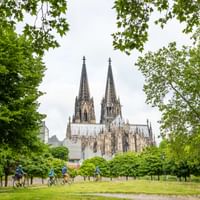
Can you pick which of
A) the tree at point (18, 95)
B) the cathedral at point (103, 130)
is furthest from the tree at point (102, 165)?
the tree at point (18, 95)

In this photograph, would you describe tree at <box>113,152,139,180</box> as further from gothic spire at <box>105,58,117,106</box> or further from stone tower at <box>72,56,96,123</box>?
gothic spire at <box>105,58,117,106</box>

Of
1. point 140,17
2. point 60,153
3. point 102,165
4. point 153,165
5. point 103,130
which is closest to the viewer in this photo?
point 140,17

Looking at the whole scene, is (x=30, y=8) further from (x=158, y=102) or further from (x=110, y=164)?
(x=110, y=164)

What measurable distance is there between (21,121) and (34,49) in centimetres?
1558

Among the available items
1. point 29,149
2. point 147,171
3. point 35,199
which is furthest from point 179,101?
point 147,171

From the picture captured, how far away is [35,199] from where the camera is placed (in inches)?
719

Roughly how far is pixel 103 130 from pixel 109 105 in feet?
65.6

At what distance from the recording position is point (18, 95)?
82.4ft

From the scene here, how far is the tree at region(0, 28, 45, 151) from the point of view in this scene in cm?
2412

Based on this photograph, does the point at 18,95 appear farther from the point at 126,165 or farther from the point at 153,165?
the point at 126,165

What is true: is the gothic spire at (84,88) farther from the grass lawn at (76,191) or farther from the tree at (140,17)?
the tree at (140,17)

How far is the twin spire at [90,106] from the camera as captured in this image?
164125 mm

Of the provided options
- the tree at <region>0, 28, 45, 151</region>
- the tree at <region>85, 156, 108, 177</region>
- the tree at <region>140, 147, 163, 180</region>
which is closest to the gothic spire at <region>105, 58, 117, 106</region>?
the tree at <region>85, 156, 108, 177</region>

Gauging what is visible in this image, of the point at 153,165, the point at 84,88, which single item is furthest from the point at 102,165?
the point at 84,88
